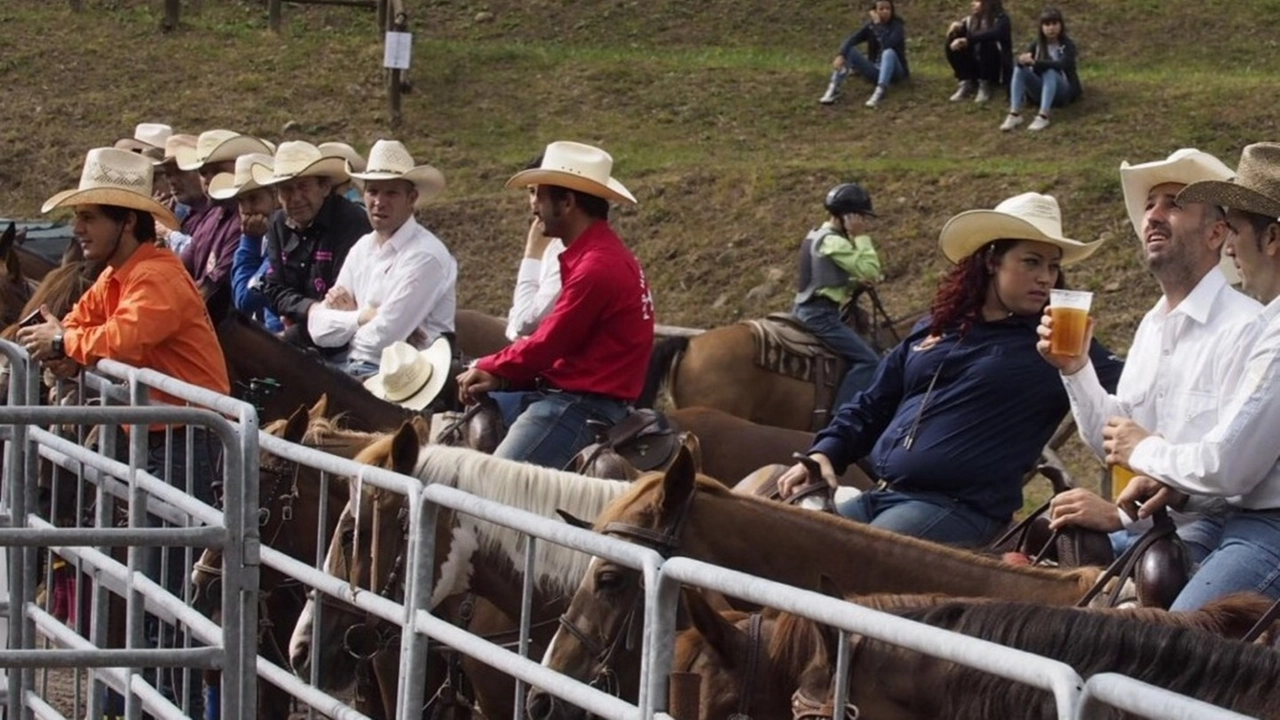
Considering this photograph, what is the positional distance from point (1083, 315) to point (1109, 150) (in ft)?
54.1

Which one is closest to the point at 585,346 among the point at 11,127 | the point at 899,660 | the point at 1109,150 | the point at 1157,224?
the point at 1157,224

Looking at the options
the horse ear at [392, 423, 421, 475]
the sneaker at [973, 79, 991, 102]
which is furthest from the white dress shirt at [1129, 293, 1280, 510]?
the sneaker at [973, 79, 991, 102]

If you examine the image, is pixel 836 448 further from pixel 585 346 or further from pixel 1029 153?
pixel 1029 153

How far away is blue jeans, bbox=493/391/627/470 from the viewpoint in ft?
24.9

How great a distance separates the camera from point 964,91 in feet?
79.9

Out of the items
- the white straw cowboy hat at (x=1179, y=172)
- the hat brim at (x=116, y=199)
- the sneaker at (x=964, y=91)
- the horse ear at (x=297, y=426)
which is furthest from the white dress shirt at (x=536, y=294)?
the sneaker at (x=964, y=91)

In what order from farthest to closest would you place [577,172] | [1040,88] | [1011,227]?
[1040,88] → [577,172] → [1011,227]

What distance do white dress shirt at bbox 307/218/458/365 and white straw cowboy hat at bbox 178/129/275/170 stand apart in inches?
112

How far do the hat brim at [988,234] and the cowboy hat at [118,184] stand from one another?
3.29 meters

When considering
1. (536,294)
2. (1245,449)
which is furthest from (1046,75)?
(1245,449)

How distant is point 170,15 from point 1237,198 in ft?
84.4

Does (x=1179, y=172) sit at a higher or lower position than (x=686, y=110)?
higher

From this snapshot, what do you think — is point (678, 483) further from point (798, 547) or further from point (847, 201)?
point (847, 201)

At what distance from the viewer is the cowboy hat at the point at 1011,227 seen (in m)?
6.25
